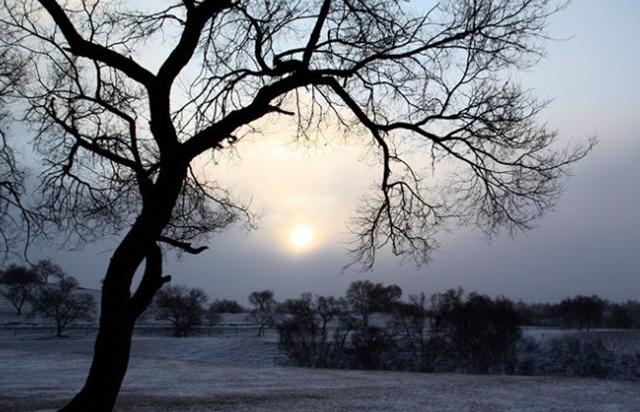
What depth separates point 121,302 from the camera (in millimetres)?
8492

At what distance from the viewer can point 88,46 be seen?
8.99m

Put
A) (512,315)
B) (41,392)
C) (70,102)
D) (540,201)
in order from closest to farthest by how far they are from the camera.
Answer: (540,201) → (70,102) → (41,392) → (512,315)

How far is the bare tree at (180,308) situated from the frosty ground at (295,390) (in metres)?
60.7

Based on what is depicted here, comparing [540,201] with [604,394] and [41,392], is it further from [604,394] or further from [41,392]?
[41,392]

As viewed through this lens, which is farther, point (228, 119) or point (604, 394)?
point (604, 394)

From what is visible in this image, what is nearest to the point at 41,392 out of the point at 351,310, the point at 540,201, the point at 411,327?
the point at 540,201

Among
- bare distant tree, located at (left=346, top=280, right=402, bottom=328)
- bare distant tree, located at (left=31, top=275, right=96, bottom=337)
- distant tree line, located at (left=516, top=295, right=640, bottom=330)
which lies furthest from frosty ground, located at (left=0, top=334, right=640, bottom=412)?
distant tree line, located at (left=516, top=295, right=640, bottom=330)

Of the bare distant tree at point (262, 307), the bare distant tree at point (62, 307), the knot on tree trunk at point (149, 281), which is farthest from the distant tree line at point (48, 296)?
the knot on tree trunk at point (149, 281)

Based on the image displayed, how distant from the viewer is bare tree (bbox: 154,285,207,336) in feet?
307

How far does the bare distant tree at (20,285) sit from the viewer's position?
12444 centimetres

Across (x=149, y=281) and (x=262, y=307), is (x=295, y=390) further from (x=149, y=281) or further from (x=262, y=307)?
(x=262, y=307)

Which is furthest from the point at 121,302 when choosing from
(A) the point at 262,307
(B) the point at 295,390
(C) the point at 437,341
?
(A) the point at 262,307

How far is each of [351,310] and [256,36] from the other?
7815 cm

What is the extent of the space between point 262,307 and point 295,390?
108483 mm
